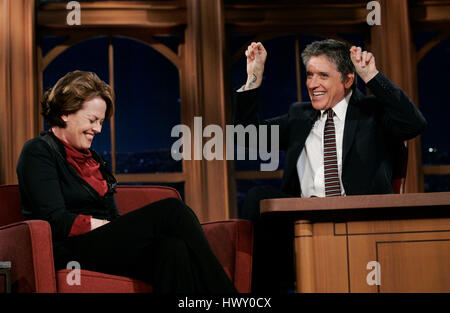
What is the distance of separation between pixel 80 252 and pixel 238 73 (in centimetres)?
200

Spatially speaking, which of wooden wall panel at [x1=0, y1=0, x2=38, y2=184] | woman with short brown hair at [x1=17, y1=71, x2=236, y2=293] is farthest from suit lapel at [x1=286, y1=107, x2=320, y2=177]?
wooden wall panel at [x1=0, y1=0, x2=38, y2=184]

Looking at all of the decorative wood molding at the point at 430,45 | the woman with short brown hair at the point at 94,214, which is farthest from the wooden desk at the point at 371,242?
the decorative wood molding at the point at 430,45

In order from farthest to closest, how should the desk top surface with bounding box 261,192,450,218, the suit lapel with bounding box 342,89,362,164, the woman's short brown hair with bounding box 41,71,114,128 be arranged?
the suit lapel with bounding box 342,89,362,164 < the woman's short brown hair with bounding box 41,71,114,128 < the desk top surface with bounding box 261,192,450,218

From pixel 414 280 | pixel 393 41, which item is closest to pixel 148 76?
pixel 393 41

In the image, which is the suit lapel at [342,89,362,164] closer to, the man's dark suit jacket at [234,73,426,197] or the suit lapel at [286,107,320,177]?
the man's dark suit jacket at [234,73,426,197]

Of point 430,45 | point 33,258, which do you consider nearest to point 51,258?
point 33,258

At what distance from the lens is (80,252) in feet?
7.57

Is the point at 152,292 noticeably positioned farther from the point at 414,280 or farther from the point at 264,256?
the point at 414,280

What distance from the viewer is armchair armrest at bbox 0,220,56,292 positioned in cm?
214

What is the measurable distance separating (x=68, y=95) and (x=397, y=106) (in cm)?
129

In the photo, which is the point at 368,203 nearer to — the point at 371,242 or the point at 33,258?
the point at 371,242

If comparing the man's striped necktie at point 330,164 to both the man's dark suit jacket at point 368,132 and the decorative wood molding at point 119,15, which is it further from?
the decorative wood molding at point 119,15

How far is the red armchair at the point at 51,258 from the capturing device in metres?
2.14

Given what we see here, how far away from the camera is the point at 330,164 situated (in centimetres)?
277
